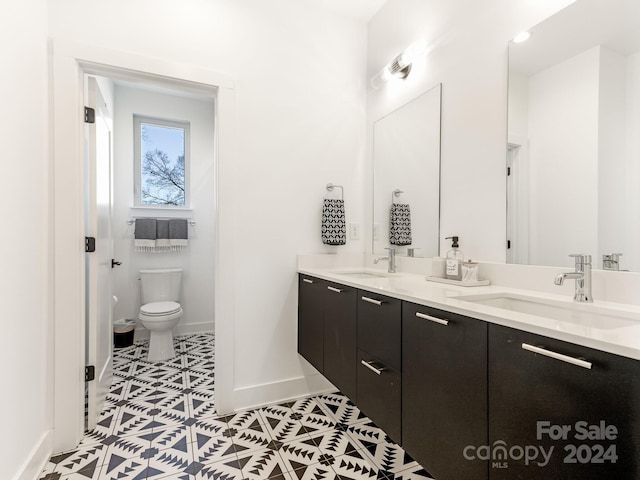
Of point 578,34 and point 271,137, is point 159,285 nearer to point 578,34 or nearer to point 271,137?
point 271,137

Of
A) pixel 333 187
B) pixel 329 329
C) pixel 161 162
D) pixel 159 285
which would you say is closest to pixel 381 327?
pixel 329 329

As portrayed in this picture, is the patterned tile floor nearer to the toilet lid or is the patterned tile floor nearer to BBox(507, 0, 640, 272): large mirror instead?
the toilet lid

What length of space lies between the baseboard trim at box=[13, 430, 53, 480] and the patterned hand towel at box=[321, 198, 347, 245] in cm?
187

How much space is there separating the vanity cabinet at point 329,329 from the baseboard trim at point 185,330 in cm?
191

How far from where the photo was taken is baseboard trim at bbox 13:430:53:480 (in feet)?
4.64

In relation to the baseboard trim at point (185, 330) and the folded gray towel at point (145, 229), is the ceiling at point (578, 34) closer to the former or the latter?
the folded gray towel at point (145, 229)

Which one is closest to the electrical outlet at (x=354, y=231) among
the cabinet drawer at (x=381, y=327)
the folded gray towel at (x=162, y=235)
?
the cabinet drawer at (x=381, y=327)

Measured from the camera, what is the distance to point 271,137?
2.22m

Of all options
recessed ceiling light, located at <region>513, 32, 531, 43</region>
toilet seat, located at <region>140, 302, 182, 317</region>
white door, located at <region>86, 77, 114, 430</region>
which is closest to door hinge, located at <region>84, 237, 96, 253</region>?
white door, located at <region>86, 77, 114, 430</region>

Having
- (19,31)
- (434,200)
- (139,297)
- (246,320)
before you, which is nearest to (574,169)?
(434,200)

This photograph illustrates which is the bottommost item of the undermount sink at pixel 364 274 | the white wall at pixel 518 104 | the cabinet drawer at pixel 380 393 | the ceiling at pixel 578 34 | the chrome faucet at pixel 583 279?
the cabinet drawer at pixel 380 393

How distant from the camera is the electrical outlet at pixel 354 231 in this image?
8.30ft

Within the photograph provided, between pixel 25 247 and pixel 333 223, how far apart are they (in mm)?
1685

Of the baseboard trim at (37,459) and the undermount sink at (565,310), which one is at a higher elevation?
the undermount sink at (565,310)
